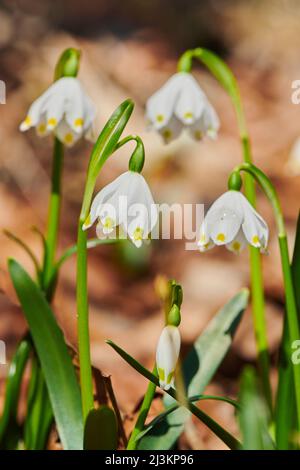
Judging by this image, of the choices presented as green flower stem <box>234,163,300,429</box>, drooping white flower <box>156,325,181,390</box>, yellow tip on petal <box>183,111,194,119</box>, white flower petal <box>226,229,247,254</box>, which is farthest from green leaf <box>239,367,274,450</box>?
yellow tip on petal <box>183,111,194,119</box>

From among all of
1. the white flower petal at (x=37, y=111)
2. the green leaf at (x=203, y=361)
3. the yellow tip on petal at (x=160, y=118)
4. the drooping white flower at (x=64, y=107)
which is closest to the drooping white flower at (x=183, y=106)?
the yellow tip on petal at (x=160, y=118)

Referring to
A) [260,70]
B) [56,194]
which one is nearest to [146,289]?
[56,194]

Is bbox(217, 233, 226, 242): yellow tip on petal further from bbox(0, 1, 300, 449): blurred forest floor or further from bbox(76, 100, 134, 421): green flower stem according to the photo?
bbox(0, 1, 300, 449): blurred forest floor

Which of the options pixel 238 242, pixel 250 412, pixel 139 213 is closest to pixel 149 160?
pixel 238 242

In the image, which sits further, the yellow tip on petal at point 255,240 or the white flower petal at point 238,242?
the white flower petal at point 238,242

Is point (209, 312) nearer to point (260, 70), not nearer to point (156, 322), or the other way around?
point (156, 322)

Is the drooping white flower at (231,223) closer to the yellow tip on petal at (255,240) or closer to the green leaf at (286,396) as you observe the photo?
the yellow tip on petal at (255,240)
